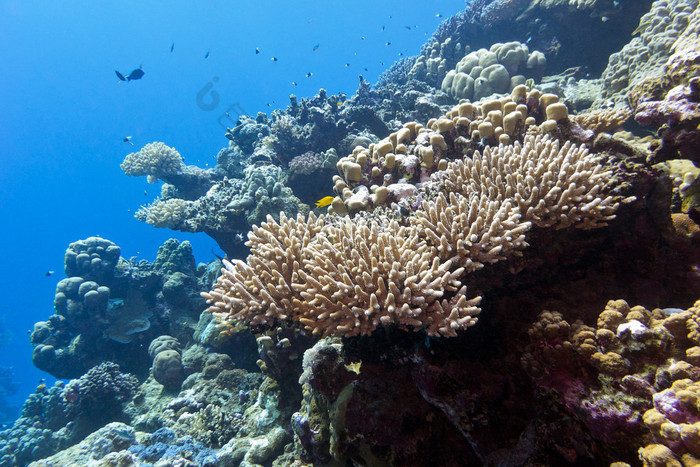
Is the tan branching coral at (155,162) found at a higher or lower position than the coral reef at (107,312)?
higher

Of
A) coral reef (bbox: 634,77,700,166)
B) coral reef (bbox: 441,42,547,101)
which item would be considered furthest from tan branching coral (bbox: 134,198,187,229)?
coral reef (bbox: 634,77,700,166)

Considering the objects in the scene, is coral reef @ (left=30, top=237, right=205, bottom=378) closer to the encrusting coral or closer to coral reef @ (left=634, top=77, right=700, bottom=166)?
the encrusting coral

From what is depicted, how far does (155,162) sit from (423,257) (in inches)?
521

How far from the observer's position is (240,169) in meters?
12.4

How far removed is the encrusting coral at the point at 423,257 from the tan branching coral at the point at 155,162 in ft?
37.8

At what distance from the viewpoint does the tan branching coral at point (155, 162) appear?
12164mm

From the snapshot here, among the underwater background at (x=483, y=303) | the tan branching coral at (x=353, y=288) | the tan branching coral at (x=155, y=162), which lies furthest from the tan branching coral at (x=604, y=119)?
the tan branching coral at (x=155, y=162)

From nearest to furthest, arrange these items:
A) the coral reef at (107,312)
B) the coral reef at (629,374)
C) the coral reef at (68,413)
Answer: the coral reef at (629,374) < the coral reef at (68,413) < the coral reef at (107,312)

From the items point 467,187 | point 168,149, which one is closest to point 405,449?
point 467,187

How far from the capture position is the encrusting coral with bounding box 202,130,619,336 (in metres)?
2.31

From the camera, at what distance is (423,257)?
2.48 meters

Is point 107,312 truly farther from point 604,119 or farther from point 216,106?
point 216,106

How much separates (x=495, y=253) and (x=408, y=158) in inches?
101

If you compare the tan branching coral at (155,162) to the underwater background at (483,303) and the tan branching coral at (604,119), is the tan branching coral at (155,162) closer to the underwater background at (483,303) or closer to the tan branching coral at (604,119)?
the underwater background at (483,303)
